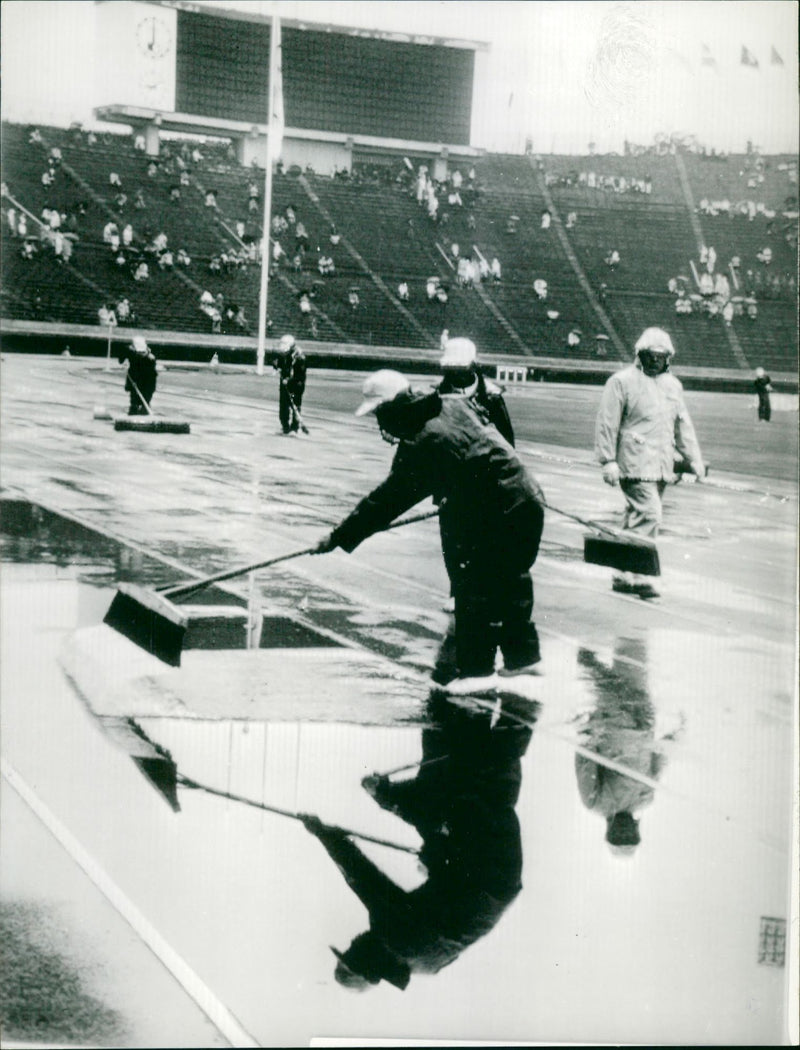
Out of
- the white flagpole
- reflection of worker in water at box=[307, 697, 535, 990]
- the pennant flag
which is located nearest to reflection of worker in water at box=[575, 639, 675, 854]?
reflection of worker in water at box=[307, 697, 535, 990]

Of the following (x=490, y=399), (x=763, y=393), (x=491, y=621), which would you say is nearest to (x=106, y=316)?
(x=490, y=399)

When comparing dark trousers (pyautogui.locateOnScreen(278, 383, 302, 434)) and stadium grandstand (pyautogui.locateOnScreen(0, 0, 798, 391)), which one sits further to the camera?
dark trousers (pyautogui.locateOnScreen(278, 383, 302, 434))

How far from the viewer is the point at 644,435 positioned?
29.1 ft

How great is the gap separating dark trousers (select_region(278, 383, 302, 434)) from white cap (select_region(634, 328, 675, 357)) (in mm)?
2485

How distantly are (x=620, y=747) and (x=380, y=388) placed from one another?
2.08 metres

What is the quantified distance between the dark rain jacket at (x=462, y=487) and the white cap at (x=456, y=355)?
1.33 ft

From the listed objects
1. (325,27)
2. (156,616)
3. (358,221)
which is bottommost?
(156,616)

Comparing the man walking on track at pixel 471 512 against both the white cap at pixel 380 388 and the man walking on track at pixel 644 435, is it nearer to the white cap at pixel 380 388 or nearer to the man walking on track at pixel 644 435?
the white cap at pixel 380 388

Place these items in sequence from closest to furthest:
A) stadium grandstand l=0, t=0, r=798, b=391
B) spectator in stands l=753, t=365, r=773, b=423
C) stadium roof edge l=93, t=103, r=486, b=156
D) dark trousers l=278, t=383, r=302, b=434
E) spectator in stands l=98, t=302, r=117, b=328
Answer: spectator in stands l=753, t=365, r=773, b=423 < stadium grandstand l=0, t=0, r=798, b=391 < stadium roof edge l=93, t=103, r=486, b=156 < dark trousers l=278, t=383, r=302, b=434 < spectator in stands l=98, t=302, r=117, b=328

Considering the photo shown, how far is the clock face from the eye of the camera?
764cm

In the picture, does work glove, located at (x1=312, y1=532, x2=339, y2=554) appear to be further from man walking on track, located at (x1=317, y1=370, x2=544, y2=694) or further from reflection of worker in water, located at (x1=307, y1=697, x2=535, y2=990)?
reflection of worker in water, located at (x1=307, y1=697, x2=535, y2=990)

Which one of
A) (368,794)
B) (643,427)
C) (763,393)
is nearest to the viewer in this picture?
(368,794)

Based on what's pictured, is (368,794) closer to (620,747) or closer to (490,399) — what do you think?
(620,747)

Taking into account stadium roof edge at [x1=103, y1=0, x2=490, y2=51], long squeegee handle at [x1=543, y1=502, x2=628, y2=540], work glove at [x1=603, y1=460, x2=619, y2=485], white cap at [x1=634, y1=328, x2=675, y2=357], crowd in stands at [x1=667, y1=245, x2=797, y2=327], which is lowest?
long squeegee handle at [x1=543, y1=502, x2=628, y2=540]
